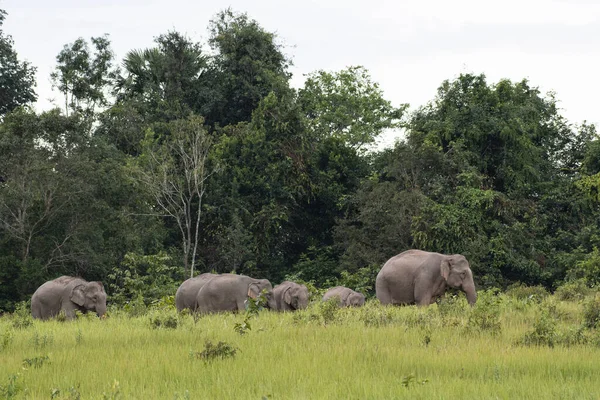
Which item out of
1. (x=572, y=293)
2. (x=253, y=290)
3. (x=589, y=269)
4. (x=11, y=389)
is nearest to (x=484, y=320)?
(x=11, y=389)

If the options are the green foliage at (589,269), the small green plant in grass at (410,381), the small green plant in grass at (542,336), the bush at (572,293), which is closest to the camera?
the small green plant in grass at (410,381)

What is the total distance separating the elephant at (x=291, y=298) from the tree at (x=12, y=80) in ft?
75.6

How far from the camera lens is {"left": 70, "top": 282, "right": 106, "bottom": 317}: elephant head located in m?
20.0

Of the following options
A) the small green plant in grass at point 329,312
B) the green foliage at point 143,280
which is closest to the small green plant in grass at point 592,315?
the small green plant in grass at point 329,312

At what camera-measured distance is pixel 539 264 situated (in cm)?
3131

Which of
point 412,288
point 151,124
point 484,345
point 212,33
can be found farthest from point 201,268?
point 484,345

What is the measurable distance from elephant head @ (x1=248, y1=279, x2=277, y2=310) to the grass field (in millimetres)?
4818

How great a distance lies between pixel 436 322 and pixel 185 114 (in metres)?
27.9

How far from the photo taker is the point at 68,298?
66.9ft

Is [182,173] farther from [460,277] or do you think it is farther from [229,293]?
[460,277]

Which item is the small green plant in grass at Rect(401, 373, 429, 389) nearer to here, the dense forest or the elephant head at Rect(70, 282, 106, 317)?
the elephant head at Rect(70, 282, 106, 317)

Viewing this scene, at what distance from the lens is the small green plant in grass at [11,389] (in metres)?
7.69

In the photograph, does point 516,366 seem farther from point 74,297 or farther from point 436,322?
point 74,297

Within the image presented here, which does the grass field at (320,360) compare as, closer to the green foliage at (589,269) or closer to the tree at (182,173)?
the green foliage at (589,269)
